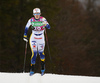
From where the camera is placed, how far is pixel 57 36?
15914 millimetres

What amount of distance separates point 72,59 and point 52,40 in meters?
5.69

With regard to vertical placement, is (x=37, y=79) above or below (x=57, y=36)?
below

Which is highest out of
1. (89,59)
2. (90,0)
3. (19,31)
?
(90,0)

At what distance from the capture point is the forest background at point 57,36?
45.9ft

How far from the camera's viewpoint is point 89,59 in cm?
2480

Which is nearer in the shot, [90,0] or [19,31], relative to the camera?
[19,31]

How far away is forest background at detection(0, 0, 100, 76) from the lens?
13992mm

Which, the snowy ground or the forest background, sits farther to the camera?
the forest background

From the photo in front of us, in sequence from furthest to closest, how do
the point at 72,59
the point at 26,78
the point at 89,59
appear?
the point at 89,59 < the point at 72,59 < the point at 26,78

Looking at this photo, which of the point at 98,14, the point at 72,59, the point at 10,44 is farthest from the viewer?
the point at 98,14

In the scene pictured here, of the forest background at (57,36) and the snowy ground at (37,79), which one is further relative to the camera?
the forest background at (57,36)

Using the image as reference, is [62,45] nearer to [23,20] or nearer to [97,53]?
[23,20]

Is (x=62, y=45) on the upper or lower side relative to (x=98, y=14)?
lower

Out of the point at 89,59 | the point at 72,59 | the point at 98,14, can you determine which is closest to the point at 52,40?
the point at 72,59
